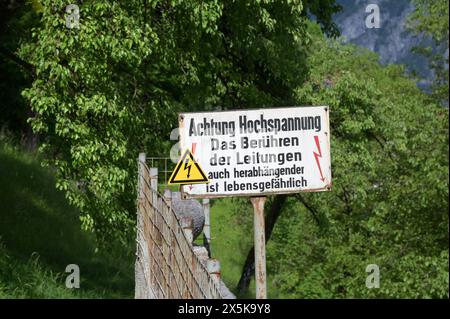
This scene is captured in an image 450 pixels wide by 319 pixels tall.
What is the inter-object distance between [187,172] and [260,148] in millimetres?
707

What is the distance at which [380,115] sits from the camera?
25.2 metres

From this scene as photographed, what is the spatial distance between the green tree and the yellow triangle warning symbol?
725 centimetres

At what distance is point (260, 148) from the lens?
8.31m

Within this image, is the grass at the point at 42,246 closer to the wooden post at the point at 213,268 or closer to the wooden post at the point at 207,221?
the wooden post at the point at 207,221

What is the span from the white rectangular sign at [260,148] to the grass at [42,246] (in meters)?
7.44

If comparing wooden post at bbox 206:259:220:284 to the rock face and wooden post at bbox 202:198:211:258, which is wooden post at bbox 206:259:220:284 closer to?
wooden post at bbox 202:198:211:258

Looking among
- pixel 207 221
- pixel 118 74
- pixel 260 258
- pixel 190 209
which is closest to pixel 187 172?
pixel 260 258

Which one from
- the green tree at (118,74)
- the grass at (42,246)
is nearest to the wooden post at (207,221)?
the green tree at (118,74)

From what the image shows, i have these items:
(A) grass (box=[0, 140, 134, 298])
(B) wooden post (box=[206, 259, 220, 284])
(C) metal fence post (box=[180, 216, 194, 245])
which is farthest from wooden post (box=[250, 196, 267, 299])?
(A) grass (box=[0, 140, 134, 298])

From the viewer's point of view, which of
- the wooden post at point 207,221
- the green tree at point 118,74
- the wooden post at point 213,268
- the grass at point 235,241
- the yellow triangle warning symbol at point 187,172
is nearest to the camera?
the wooden post at point 213,268

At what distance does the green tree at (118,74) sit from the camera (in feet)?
50.8

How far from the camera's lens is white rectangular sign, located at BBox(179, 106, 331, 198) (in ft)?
27.0
